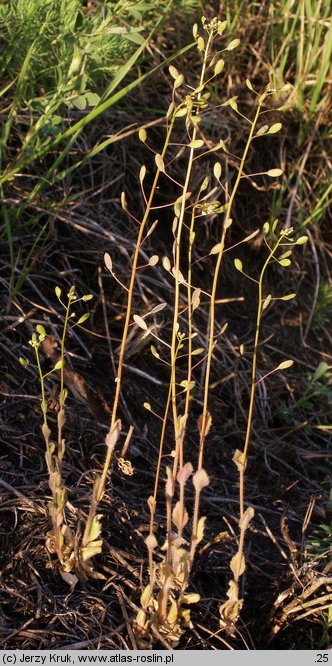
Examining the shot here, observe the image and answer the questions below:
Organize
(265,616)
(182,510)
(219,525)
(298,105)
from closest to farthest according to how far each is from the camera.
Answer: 1. (182,510)
2. (265,616)
3. (219,525)
4. (298,105)

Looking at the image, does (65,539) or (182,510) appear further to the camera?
(65,539)

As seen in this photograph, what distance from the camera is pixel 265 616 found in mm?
1650

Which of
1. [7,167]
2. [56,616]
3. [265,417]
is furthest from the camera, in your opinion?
[265,417]

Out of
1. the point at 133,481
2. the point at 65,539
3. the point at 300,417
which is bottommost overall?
the point at 300,417

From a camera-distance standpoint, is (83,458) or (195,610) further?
(83,458)

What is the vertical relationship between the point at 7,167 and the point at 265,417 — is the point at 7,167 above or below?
above

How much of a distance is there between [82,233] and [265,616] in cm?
122

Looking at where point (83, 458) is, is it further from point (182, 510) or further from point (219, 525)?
point (182, 510)

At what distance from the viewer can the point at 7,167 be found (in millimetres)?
2088

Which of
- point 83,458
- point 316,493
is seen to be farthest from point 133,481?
point 316,493

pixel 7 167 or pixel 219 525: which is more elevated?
pixel 7 167

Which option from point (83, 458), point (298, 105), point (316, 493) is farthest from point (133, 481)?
point (298, 105)

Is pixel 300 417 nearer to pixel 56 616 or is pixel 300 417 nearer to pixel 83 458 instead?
pixel 83 458

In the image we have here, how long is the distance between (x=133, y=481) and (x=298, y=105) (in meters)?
1.48
